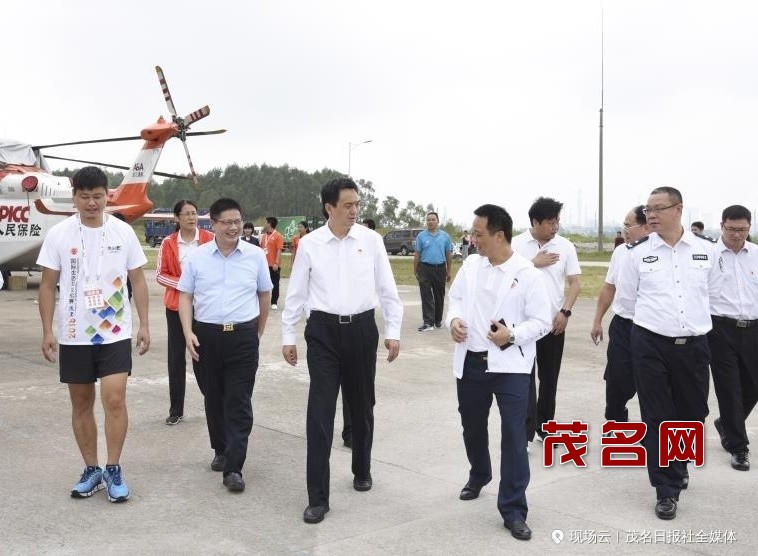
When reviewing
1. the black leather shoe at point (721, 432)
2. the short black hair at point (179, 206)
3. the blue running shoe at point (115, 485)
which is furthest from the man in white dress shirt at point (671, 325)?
the short black hair at point (179, 206)

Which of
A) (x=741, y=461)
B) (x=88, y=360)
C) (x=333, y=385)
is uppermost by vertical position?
(x=88, y=360)

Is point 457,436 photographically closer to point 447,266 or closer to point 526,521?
point 526,521

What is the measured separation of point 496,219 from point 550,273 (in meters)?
1.64

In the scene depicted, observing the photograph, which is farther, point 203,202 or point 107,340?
point 203,202

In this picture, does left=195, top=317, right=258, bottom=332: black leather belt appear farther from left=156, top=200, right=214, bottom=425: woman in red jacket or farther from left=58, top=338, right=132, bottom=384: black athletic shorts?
left=156, top=200, right=214, bottom=425: woman in red jacket

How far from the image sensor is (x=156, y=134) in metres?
22.3

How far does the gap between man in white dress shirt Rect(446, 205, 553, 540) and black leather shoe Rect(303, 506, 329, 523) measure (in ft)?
3.18

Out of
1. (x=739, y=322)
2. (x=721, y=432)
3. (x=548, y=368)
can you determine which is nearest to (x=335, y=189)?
(x=548, y=368)

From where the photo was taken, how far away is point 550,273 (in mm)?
6191

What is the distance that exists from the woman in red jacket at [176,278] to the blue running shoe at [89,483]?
1741mm

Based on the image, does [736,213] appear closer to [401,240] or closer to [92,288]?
[92,288]

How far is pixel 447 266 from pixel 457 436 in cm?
721

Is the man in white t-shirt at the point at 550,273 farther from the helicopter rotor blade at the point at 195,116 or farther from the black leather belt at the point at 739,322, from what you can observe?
the helicopter rotor blade at the point at 195,116

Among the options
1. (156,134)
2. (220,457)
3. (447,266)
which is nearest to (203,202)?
(156,134)
